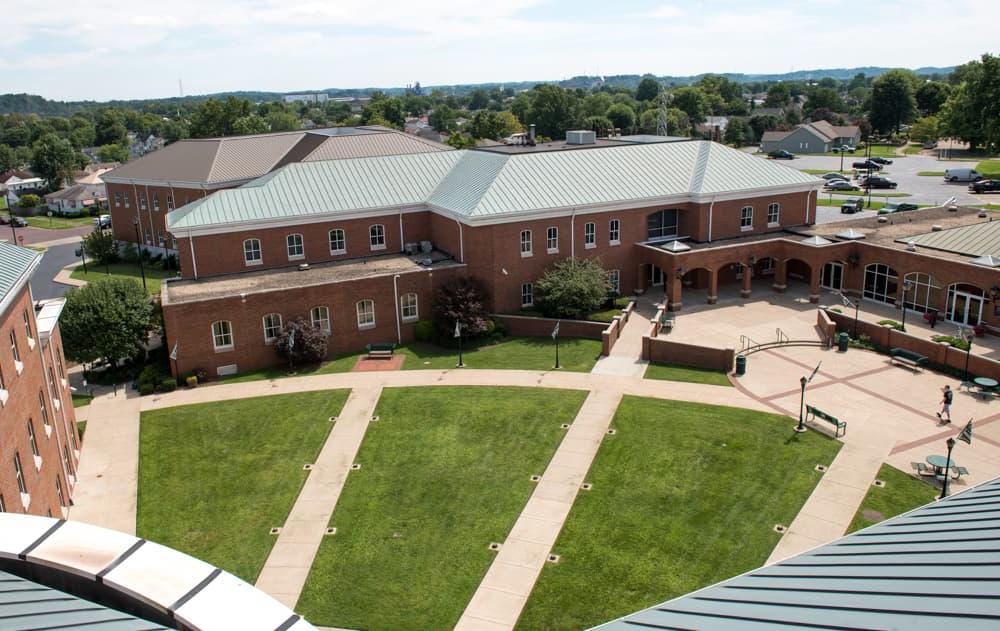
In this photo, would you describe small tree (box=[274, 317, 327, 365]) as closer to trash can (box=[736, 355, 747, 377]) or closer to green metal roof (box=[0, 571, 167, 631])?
trash can (box=[736, 355, 747, 377])

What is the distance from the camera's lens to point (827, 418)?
30094 millimetres

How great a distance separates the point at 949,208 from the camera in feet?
182

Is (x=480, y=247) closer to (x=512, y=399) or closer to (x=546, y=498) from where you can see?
(x=512, y=399)

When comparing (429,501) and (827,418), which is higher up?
(827,418)

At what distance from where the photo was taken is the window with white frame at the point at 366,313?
42.6 meters

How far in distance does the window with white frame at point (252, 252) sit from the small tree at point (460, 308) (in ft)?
38.5

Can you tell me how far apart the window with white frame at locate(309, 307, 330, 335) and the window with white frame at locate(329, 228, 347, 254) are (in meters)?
7.48

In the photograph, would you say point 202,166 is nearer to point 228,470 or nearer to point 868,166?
point 228,470

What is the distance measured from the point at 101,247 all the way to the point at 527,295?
4732 cm

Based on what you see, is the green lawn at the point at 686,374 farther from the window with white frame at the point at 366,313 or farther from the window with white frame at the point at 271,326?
the window with white frame at the point at 271,326

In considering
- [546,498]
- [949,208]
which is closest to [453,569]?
[546,498]

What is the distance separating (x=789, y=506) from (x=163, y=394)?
29.5m

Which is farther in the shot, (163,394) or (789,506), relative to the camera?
(163,394)

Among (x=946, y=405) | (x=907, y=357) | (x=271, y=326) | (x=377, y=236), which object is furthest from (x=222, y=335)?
(x=907, y=357)
